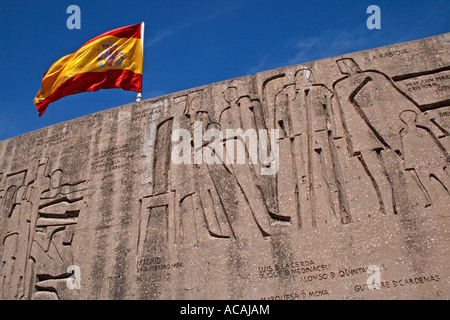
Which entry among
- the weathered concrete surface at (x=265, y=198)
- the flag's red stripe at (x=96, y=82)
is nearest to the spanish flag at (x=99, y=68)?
the flag's red stripe at (x=96, y=82)

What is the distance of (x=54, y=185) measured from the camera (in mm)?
6398

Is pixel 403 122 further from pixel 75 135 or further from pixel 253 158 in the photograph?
pixel 75 135

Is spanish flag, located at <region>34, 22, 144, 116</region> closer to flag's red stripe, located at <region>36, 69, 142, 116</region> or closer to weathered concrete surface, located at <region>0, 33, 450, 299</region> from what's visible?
flag's red stripe, located at <region>36, 69, 142, 116</region>

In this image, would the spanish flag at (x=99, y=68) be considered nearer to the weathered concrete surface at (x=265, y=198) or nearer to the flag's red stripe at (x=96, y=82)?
the flag's red stripe at (x=96, y=82)

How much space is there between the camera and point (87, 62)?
24.3 feet

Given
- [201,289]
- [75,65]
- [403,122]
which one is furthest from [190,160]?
[75,65]

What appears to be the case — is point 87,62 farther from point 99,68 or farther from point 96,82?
point 96,82

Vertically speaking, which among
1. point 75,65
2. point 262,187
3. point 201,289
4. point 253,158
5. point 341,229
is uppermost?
point 75,65

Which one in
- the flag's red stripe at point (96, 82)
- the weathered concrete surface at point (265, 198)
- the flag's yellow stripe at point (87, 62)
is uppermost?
the flag's yellow stripe at point (87, 62)

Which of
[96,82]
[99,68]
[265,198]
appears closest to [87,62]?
[99,68]

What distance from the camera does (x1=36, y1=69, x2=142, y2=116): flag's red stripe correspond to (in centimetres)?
722

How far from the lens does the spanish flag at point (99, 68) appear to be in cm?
726

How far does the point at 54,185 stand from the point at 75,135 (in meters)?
0.81

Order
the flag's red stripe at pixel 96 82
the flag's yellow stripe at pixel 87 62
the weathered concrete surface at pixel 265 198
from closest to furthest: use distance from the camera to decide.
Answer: the weathered concrete surface at pixel 265 198
the flag's red stripe at pixel 96 82
the flag's yellow stripe at pixel 87 62
